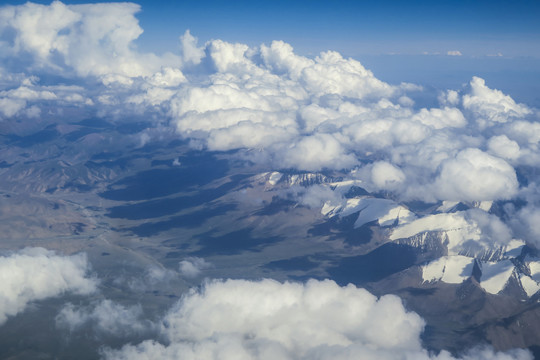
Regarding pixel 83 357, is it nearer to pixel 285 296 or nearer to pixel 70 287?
pixel 70 287

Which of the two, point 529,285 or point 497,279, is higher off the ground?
point 497,279

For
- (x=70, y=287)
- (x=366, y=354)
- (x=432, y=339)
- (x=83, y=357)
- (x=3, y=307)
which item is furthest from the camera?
(x=70, y=287)

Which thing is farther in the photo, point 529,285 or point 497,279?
point 497,279

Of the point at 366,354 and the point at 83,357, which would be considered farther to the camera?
the point at 83,357

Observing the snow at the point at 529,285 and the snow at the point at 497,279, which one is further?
the snow at the point at 497,279

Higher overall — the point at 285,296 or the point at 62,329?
the point at 285,296

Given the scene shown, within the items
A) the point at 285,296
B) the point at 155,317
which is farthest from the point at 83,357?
the point at 285,296

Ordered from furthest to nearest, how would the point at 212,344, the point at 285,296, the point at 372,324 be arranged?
the point at 285,296
the point at 372,324
the point at 212,344

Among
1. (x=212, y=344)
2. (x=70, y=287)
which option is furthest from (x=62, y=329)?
(x=212, y=344)

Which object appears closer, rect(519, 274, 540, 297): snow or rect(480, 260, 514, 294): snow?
rect(519, 274, 540, 297): snow

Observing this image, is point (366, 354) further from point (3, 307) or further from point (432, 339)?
point (3, 307)
